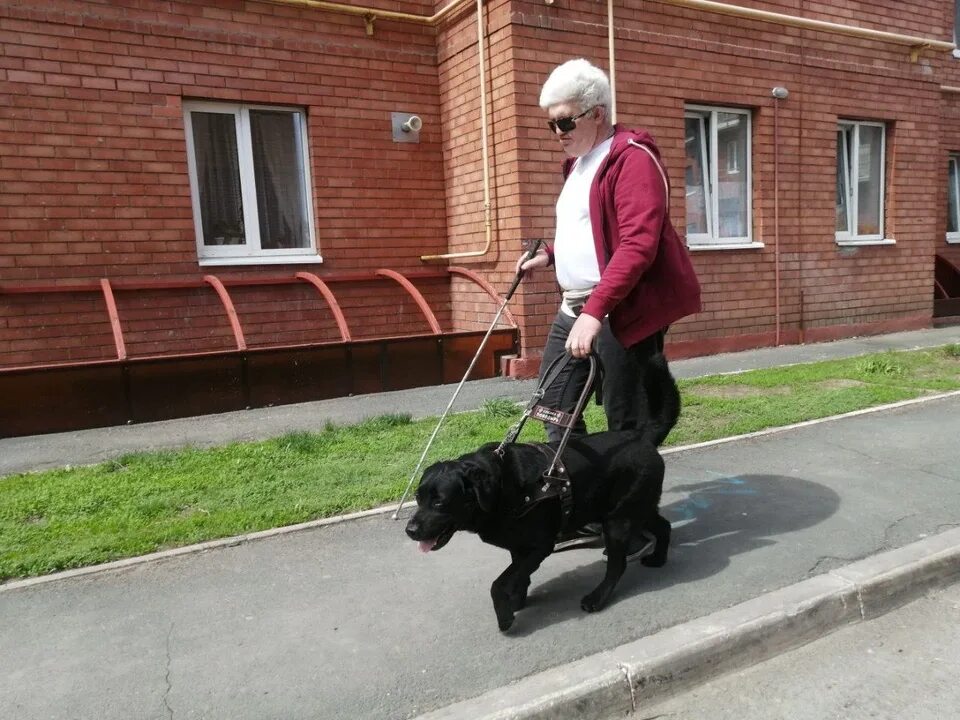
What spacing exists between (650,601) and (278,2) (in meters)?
7.10

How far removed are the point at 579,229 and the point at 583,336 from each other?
633 millimetres

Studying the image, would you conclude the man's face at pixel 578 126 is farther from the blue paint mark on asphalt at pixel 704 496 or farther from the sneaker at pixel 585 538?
the blue paint mark on asphalt at pixel 704 496

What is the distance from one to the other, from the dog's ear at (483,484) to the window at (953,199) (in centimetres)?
1302

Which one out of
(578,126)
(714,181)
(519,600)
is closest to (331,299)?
(578,126)

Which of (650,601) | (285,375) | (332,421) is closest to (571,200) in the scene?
(650,601)

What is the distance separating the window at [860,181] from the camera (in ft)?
34.1

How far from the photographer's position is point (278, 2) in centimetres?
782

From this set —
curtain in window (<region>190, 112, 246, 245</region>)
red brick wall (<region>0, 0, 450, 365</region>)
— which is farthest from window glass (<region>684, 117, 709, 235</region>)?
curtain in window (<region>190, 112, 246, 245</region>)

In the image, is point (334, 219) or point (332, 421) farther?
point (334, 219)

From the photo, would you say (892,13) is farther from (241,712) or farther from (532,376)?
(241,712)

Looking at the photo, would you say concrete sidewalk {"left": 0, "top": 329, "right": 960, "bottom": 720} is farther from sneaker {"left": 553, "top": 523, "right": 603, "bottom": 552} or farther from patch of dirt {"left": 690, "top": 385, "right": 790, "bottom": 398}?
patch of dirt {"left": 690, "top": 385, "right": 790, "bottom": 398}

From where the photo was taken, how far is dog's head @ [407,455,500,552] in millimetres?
2664

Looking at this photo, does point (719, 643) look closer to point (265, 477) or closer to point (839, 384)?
point (265, 477)

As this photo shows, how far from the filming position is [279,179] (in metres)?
8.30
